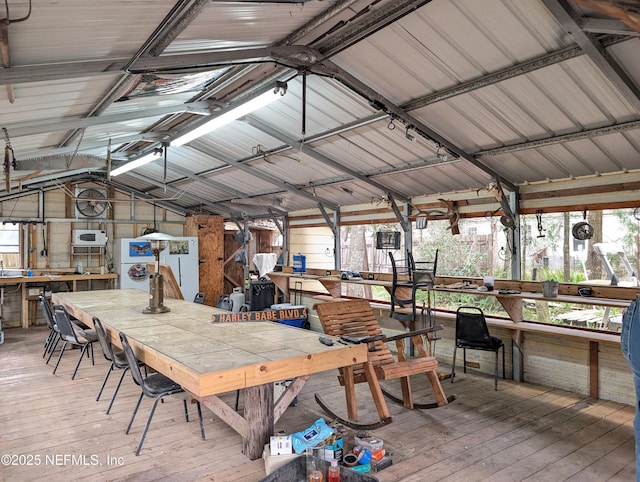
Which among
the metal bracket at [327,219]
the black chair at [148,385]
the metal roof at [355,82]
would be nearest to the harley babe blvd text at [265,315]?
the black chair at [148,385]

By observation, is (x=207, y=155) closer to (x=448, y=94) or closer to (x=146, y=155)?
(x=146, y=155)

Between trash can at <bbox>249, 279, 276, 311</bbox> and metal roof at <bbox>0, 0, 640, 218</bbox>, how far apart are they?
3.07 metres

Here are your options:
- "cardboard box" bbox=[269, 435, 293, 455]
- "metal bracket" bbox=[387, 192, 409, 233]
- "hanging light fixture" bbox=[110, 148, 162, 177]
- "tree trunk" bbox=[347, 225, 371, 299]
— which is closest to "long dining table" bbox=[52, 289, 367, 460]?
"cardboard box" bbox=[269, 435, 293, 455]

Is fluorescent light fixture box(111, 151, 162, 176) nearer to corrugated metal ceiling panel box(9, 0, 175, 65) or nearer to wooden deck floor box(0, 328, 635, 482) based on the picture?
wooden deck floor box(0, 328, 635, 482)

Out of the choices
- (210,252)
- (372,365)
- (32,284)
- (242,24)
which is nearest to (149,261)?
(210,252)

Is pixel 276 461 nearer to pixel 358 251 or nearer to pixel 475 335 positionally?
pixel 475 335

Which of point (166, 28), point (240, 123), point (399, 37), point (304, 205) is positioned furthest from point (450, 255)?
point (166, 28)

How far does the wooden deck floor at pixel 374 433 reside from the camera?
292 centimetres

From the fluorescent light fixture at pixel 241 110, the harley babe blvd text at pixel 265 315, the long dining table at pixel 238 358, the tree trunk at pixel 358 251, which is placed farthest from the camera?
the tree trunk at pixel 358 251

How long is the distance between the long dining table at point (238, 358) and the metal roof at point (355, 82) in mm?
1770

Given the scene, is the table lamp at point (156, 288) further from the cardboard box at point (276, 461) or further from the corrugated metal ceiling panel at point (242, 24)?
the cardboard box at point (276, 461)

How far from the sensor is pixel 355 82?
13.9ft

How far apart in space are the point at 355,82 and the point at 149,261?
715 cm

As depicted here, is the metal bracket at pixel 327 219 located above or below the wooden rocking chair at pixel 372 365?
above
